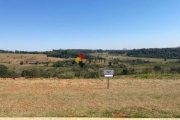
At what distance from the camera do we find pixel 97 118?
4535 millimetres

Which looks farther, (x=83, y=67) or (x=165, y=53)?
(x=165, y=53)

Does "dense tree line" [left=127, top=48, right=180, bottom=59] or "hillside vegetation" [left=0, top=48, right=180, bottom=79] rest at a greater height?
"dense tree line" [left=127, top=48, right=180, bottom=59]

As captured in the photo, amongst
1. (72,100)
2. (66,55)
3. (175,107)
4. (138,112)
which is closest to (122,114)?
(138,112)

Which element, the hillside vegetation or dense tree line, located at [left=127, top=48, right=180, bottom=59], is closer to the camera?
the hillside vegetation

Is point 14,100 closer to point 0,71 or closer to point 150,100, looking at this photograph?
point 150,100

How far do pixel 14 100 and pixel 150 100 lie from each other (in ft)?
15.8

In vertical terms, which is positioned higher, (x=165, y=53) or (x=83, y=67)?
(x=165, y=53)

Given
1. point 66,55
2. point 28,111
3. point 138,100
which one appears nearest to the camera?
point 28,111

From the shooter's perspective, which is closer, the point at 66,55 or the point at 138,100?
the point at 138,100

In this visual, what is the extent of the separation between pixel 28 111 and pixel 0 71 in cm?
1479

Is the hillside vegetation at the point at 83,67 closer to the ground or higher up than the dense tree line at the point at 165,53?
closer to the ground

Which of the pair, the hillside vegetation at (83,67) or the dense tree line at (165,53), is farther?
the dense tree line at (165,53)

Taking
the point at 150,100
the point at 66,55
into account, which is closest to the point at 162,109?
the point at 150,100

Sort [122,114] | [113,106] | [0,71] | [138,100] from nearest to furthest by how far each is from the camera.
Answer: [122,114] < [113,106] < [138,100] < [0,71]
